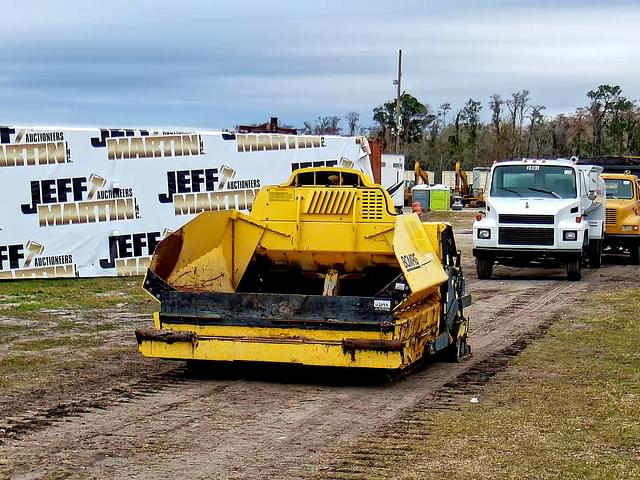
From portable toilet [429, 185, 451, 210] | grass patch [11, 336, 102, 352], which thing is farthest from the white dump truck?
portable toilet [429, 185, 451, 210]

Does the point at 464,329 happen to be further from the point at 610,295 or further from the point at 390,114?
the point at 390,114

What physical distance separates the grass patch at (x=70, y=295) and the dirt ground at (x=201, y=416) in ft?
13.3

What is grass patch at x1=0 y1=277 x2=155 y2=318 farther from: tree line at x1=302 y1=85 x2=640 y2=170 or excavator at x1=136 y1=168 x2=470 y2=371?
tree line at x1=302 y1=85 x2=640 y2=170

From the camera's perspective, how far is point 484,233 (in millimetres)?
21844

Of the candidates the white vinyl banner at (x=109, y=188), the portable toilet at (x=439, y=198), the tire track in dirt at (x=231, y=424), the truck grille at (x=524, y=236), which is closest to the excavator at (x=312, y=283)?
the tire track in dirt at (x=231, y=424)

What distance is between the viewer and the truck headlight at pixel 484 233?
21.8 m

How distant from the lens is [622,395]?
9891mm

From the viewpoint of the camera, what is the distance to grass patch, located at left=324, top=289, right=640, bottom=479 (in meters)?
7.24

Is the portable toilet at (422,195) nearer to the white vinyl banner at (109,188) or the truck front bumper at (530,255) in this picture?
the white vinyl banner at (109,188)

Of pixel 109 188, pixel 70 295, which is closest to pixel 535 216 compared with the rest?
pixel 109 188

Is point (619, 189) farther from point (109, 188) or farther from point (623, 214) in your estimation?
point (109, 188)

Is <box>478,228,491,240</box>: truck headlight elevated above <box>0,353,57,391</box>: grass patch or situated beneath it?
elevated above

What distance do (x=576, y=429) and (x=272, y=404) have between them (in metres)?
2.50

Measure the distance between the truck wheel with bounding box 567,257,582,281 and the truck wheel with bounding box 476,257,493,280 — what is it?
60.8 inches
